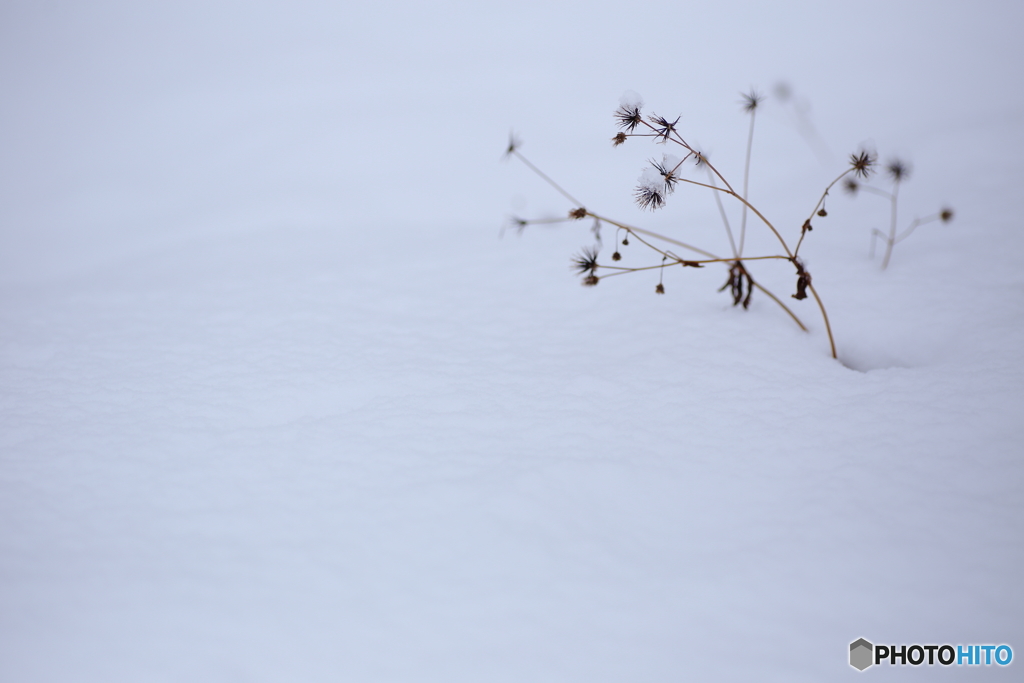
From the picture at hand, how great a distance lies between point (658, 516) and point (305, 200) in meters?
1.79

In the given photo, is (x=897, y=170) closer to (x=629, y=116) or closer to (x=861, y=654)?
(x=629, y=116)

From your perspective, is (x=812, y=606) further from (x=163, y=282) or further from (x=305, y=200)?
(x=305, y=200)

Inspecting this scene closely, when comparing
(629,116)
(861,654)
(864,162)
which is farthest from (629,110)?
(861,654)

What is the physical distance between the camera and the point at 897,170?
1324 millimetres

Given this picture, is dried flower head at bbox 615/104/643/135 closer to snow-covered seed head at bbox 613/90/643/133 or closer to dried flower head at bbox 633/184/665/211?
snow-covered seed head at bbox 613/90/643/133

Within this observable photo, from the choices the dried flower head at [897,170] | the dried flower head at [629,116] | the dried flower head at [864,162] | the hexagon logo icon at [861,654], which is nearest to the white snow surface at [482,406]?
the hexagon logo icon at [861,654]

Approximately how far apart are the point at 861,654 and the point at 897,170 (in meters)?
1.04

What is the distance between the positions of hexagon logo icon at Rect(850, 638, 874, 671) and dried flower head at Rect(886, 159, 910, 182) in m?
1.01

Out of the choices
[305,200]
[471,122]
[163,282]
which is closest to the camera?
[163,282]

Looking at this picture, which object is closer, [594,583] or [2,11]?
[594,583]

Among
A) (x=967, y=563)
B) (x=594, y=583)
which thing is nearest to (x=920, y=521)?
(x=967, y=563)

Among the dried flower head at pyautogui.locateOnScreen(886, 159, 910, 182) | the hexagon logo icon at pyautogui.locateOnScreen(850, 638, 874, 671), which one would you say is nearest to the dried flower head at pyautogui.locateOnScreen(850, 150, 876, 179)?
the dried flower head at pyautogui.locateOnScreen(886, 159, 910, 182)

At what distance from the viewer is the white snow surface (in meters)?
0.80

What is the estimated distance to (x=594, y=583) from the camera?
0.84 meters
